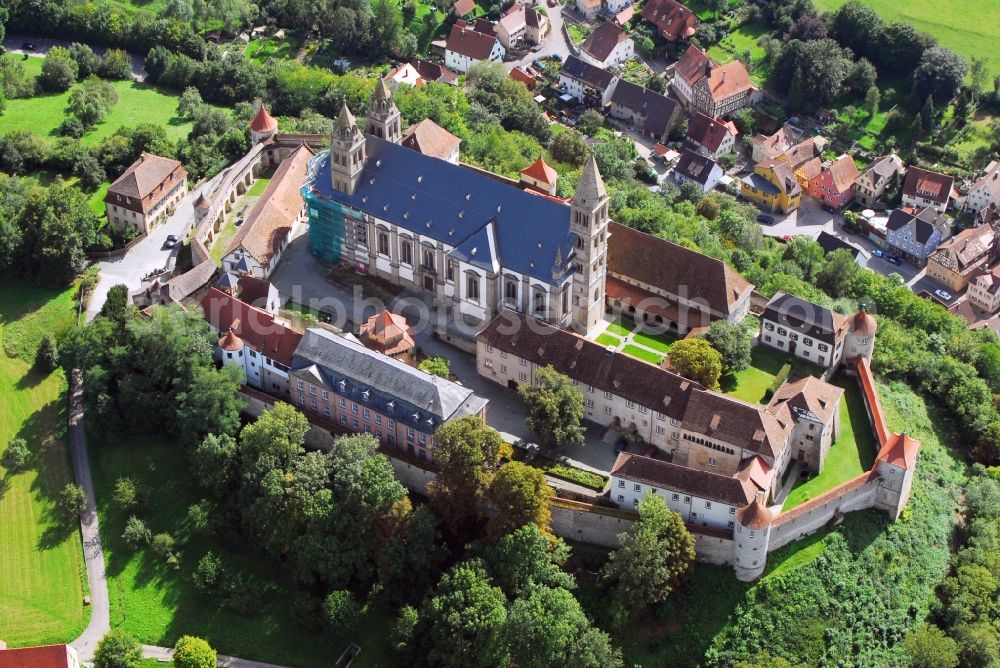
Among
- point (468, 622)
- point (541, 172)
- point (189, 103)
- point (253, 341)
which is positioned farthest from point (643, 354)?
point (189, 103)

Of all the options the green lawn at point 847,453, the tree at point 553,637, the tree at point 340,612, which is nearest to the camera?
the tree at point 553,637

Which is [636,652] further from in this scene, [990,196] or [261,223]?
[990,196]

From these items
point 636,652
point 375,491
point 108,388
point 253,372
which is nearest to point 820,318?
point 636,652

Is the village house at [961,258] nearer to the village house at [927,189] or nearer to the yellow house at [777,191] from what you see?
the village house at [927,189]

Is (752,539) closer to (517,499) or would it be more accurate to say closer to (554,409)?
(517,499)

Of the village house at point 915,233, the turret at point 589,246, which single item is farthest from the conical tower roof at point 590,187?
the village house at point 915,233

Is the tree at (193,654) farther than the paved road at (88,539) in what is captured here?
No
